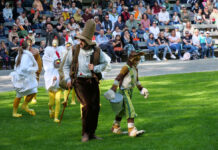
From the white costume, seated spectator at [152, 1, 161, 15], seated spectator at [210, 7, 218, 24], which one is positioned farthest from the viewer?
seated spectator at [210, 7, 218, 24]

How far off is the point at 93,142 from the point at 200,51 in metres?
18.4

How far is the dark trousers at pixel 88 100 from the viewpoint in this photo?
8.17 metres

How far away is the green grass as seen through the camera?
793 cm

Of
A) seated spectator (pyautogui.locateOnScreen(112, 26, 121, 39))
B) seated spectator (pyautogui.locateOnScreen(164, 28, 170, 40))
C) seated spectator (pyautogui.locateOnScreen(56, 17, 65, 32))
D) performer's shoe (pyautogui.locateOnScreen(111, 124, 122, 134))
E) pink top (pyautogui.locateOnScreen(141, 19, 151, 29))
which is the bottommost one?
performer's shoe (pyautogui.locateOnScreen(111, 124, 122, 134))

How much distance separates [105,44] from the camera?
75.7 feet

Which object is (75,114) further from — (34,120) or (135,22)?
(135,22)

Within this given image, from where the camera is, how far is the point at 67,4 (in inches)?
1010

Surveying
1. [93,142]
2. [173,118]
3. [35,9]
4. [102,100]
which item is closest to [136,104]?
[102,100]

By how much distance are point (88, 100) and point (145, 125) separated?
1.77 m

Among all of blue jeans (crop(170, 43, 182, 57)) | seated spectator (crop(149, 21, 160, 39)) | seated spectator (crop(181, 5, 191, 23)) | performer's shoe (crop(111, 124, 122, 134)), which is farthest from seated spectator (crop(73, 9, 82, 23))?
performer's shoe (crop(111, 124, 122, 134))

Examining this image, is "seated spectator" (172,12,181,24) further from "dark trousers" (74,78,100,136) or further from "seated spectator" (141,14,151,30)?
"dark trousers" (74,78,100,136)

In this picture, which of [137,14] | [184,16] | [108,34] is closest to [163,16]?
[184,16]

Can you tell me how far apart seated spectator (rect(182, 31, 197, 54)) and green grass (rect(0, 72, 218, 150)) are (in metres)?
10.4

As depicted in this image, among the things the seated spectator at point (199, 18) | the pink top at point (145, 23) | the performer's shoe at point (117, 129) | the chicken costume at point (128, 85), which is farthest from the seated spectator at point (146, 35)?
the performer's shoe at point (117, 129)
